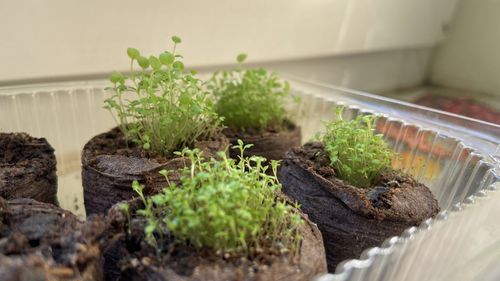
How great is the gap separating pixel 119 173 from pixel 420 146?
75 cm

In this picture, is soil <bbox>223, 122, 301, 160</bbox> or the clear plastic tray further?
soil <bbox>223, 122, 301, 160</bbox>

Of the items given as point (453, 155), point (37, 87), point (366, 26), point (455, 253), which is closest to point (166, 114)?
point (37, 87)

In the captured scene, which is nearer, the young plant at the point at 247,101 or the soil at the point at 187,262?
the soil at the point at 187,262

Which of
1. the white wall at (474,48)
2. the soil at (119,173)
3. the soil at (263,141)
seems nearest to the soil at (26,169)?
the soil at (119,173)

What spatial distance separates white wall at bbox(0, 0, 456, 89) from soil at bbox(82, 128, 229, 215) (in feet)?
0.96

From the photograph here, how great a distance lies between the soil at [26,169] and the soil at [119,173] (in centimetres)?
7

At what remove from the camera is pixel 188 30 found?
1.23 meters

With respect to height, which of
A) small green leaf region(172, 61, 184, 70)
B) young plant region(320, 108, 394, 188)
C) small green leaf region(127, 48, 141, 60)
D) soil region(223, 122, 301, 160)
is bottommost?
soil region(223, 122, 301, 160)

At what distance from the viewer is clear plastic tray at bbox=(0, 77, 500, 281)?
0.69 m

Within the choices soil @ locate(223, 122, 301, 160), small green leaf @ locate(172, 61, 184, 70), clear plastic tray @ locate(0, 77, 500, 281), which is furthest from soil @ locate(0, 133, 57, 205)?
soil @ locate(223, 122, 301, 160)

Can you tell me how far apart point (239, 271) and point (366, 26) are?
146 cm

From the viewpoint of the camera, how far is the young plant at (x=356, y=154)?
86cm

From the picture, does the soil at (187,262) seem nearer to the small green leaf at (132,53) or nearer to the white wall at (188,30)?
the small green leaf at (132,53)

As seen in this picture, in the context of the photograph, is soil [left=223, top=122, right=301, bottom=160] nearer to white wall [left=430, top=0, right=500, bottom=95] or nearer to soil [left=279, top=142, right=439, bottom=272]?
soil [left=279, top=142, right=439, bottom=272]
